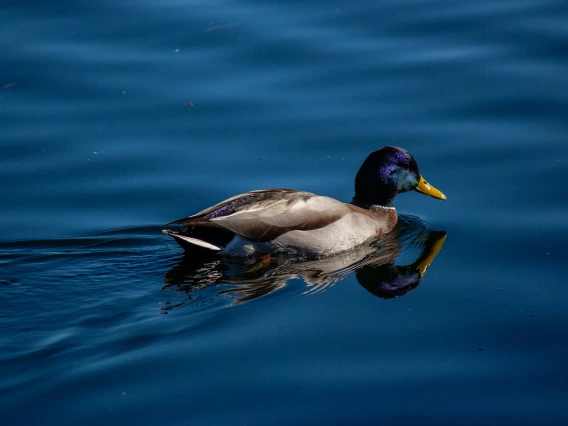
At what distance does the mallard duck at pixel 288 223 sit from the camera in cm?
961

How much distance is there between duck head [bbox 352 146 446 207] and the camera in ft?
34.3

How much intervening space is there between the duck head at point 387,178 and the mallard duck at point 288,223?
0.01 m

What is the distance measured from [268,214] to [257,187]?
80 centimetres

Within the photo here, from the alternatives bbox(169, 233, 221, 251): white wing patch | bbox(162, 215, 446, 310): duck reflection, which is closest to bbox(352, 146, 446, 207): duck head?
bbox(162, 215, 446, 310): duck reflection

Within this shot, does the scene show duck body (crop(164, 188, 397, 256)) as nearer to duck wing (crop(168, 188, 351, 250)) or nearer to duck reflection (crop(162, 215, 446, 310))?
duck wing (crop(168, 188, 351, 250))

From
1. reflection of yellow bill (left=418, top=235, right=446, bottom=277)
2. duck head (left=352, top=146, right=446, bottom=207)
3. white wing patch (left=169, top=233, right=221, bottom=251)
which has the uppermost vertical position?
duck head (left=352, top=146, right=446, bottom=207)

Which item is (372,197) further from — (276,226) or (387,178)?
(276,226)

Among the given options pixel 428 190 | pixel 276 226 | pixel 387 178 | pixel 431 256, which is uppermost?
pixel 387 178

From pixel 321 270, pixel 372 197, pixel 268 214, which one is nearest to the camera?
pixel 321 270

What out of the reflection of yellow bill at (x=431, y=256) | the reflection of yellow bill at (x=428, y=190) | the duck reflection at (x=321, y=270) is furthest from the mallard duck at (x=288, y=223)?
the reflection of yellow bill at (x=431, y=256)

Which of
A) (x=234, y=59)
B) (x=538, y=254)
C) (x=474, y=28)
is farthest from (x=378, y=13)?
(x=538, y=254)

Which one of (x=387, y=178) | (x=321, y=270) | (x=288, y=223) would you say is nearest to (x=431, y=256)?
(x=321, y=270)

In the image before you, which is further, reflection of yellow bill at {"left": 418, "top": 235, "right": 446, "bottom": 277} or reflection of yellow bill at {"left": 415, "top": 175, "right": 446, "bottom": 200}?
reflection of yellow bill at {"left": 415, "top": 175, "right": 446, "bottom": 200}

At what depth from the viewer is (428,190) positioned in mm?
10430
